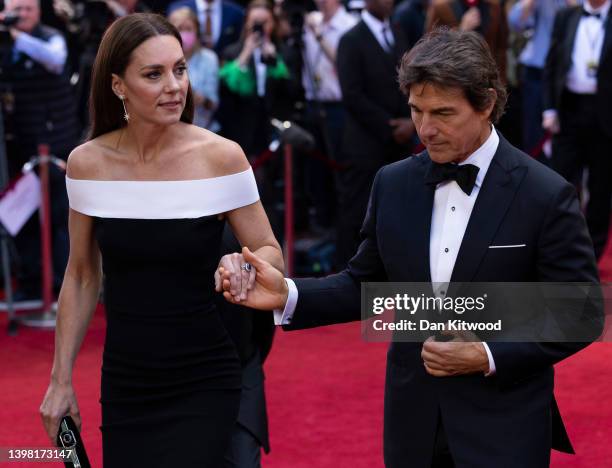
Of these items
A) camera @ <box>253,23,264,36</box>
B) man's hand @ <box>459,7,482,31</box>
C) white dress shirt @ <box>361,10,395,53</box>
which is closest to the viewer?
white dress shirt @ <box>361,10,395,53</box>

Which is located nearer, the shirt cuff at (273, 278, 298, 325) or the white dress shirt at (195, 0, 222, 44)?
the shirt cuff at (273, 278, 298, 325)

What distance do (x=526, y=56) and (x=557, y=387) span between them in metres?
4.41

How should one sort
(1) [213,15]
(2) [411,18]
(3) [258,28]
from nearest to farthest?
(3) [258,28], (1) [213,15], (2) [411,18]

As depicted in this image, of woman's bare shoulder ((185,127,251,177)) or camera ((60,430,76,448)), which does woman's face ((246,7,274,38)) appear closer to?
woman's bare shoulder ((185,127,251,177))

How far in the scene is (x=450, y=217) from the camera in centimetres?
308

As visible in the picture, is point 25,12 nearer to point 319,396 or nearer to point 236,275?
point 319,396

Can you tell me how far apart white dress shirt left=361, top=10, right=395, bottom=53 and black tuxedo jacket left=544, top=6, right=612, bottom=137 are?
116 centimetres

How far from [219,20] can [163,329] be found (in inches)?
257

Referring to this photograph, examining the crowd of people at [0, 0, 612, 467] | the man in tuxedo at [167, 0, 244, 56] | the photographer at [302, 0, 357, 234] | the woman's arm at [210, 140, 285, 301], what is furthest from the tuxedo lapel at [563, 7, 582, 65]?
the woman's arm at [210, 140, 285, 301]

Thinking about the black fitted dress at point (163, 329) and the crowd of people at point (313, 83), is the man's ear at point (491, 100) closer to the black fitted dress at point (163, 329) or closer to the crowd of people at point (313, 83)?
the black fitted dress at point (163, 329)

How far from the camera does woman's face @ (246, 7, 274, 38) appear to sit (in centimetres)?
882

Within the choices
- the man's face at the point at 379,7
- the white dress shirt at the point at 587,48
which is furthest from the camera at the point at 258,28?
the white dress shirt at the point at 587,48

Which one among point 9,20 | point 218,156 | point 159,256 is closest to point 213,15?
point 9,20
